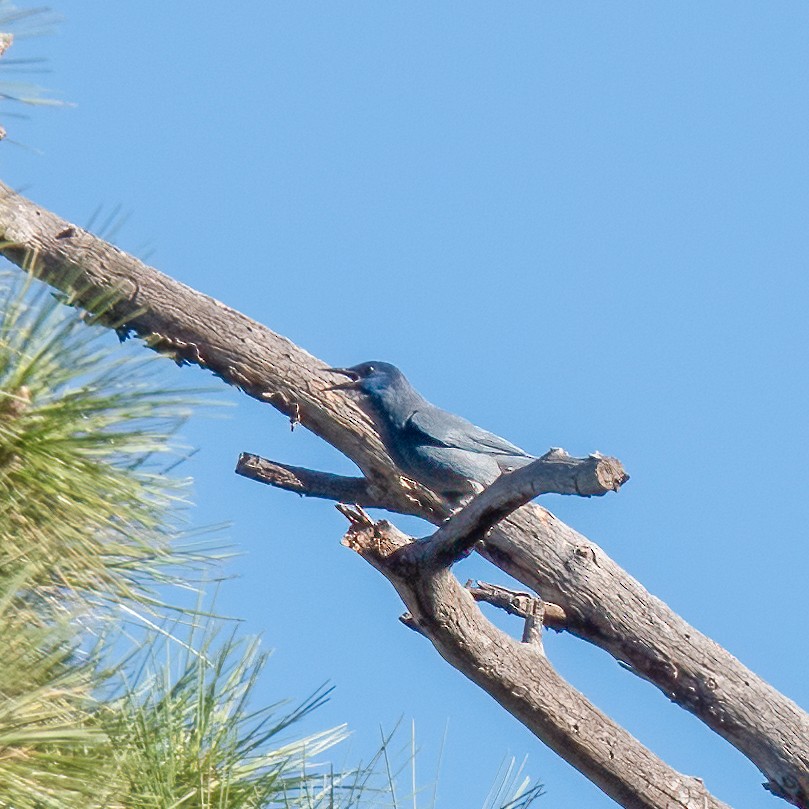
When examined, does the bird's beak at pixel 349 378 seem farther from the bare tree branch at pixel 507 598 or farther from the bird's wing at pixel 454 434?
the bare tree branch at pixel 507 598

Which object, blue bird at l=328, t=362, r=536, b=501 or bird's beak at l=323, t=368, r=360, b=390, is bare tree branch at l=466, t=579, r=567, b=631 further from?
bird's beak at l=323, t=368, r=360, b=390

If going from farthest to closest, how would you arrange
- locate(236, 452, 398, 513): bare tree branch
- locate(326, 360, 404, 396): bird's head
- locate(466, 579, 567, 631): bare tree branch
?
1. locate(326, 360, 404, 396): bird's head
2. locate(236, 452, 398, 513): bare tree branch
3. locate(466, 579, 567, 631): bare tree branch

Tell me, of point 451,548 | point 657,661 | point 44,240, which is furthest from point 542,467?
point 44,240

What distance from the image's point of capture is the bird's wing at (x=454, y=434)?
18.3ft

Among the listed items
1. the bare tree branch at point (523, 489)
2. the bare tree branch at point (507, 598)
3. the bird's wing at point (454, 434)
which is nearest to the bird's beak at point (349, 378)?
the bird's wing at point (454, 434)

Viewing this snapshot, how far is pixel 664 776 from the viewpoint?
4.06 metres

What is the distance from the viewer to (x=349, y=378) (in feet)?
18.6

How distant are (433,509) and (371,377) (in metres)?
0.85

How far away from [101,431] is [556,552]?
8.62ft

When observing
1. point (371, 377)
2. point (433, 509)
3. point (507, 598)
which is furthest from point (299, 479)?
point (507, 598)

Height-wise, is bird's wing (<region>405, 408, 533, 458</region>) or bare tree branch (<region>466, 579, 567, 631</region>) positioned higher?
bird's wing (<region>405, 408, 533, 458</region>)

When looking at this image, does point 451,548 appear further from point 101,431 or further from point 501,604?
point 101,431

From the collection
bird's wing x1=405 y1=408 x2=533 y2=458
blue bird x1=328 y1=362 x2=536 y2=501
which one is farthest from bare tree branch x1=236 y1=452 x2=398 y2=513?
bird's wing x1=405 y1=408 x2=533 y2=458

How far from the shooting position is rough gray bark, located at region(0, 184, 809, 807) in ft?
14.9
